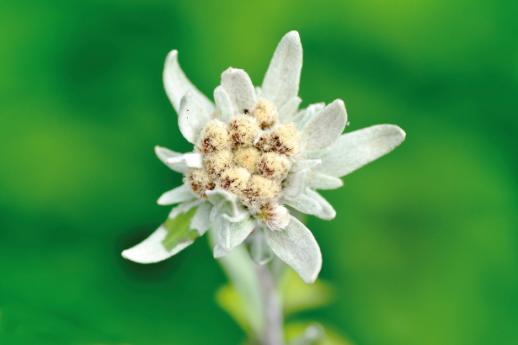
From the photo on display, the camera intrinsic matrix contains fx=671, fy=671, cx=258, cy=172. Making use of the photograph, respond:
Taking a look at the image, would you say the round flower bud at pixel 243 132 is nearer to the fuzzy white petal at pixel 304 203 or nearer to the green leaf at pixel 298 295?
the fuzzy white petal at pixel 304 203

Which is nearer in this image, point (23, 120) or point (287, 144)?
point (287, 144)

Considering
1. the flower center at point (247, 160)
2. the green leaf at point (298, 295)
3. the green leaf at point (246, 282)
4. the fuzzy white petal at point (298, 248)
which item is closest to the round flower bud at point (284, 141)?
the flower center at point (247, 160)

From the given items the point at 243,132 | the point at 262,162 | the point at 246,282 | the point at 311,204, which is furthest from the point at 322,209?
the point at 246,282

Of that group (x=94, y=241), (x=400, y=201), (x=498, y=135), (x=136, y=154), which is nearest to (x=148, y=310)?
(x=94, y=241)

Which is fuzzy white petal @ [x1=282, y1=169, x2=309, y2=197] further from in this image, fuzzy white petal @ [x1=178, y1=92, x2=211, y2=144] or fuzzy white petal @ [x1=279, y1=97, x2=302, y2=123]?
fuzzy white petal @ [x1=178, y1=92, x2=211, y2=144]

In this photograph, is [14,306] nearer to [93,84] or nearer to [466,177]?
[93,84]

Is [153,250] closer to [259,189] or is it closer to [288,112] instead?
[259,189]

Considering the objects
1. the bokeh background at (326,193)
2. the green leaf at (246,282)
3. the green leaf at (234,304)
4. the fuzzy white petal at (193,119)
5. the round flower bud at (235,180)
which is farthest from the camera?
the bokeh background at (326,193)
